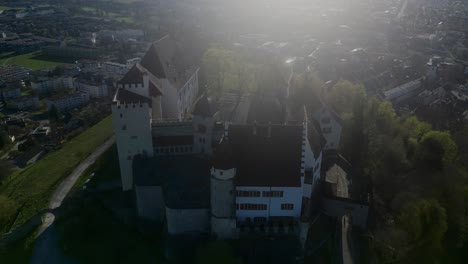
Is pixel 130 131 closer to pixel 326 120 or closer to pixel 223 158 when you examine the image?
pixel 223 158

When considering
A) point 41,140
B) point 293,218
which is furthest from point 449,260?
point 41,140

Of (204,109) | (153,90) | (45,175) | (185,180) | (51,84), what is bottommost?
(51,84)

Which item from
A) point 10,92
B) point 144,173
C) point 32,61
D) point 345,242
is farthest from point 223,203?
point 32,61

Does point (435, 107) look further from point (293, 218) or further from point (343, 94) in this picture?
point (293, 218)

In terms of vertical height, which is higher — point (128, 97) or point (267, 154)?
point (128, 97)

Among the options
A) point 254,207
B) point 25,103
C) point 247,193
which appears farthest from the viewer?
point 25,103
